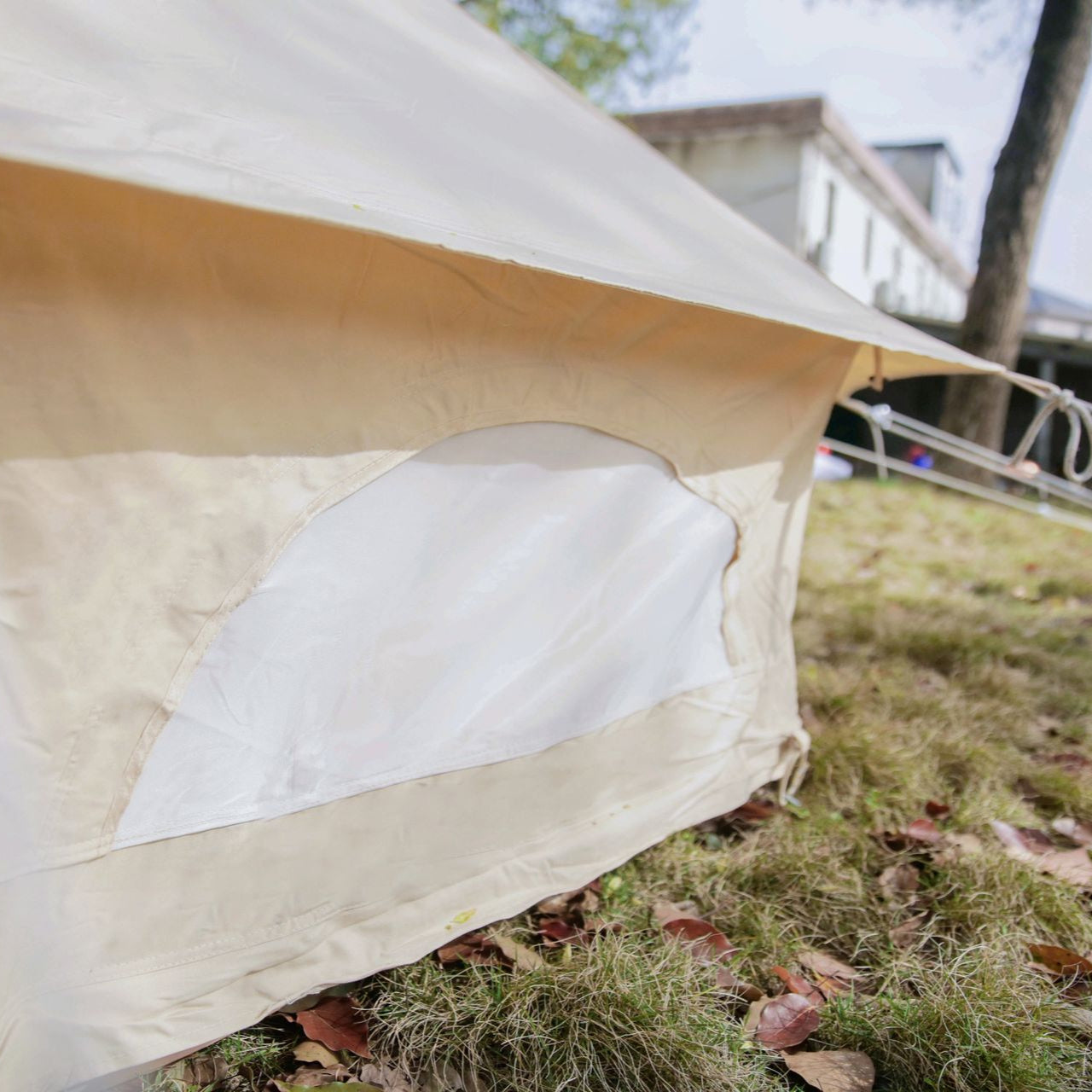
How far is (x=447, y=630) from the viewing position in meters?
1.77

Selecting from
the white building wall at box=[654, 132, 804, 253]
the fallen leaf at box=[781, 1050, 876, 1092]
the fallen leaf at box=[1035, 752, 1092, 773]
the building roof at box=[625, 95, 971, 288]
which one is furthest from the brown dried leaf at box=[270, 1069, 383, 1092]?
the building roof at box=[625, 95, 971, 288]

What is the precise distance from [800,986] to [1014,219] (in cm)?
697

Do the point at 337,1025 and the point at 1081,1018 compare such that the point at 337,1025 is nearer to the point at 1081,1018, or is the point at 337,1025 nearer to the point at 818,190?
the point at 1081,1018

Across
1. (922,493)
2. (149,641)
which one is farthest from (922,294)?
(149,641)

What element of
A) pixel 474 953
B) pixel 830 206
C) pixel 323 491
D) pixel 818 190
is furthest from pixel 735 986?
pixel 830 206

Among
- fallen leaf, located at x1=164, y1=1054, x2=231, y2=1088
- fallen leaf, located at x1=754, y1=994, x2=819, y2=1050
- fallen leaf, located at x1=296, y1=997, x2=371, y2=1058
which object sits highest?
fallen leaf, located at x1=754, y1=994, x2=819, y2=1050

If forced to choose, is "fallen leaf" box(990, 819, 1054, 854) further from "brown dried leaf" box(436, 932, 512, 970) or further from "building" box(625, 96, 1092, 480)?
"building" box(625, 96, 1092, 480)

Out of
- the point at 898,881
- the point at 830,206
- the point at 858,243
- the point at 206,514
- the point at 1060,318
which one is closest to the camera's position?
the point at 206,514

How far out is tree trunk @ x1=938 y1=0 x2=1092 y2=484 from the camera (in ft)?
22.5

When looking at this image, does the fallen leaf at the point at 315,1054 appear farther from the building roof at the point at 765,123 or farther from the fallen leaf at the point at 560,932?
the building roof at the point at 765,123

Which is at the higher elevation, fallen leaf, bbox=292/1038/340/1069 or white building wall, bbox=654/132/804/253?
white building wall, bbox=654/132/804/253

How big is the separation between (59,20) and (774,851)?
2.04 metres

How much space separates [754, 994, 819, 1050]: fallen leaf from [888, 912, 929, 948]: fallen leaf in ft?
1.04

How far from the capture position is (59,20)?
118cm
